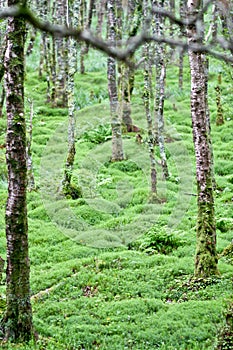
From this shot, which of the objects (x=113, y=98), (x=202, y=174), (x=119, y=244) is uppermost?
(x=113, y=98)

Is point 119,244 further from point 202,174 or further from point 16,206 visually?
point 16,206

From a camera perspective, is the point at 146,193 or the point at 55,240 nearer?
the point at 55,240

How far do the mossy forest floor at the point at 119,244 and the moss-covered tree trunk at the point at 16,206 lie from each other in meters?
0.34

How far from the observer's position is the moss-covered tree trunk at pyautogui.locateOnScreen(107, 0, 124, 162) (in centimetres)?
1584

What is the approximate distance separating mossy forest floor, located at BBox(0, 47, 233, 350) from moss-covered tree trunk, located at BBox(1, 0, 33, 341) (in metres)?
0.34

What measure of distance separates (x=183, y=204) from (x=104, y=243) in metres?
3.20

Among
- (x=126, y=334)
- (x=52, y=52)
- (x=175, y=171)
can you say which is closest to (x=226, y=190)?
(x=175, y=171)

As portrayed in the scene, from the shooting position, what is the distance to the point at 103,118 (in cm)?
1889

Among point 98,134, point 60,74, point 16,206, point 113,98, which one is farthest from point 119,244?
point 60,74

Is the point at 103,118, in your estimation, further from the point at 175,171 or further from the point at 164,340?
the point at 164,340

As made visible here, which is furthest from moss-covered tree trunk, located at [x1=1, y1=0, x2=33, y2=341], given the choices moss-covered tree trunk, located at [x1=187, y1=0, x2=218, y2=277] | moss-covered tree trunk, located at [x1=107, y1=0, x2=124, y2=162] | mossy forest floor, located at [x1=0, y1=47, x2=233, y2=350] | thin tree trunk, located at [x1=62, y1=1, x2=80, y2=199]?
moss-covered tree trunk, located at [x1=107, y1=0, x2=124, y2=162]

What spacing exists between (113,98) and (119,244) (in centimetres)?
731

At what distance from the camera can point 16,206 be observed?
6023mm

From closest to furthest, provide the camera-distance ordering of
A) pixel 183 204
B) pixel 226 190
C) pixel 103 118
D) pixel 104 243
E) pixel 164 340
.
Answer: pixel 164 340 → pixel 104 243 → pixel 183 204 → pixel 226 190 → pixel 103 118
